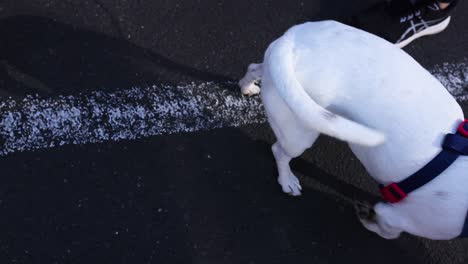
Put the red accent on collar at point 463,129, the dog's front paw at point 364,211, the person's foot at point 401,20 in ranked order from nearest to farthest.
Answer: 1. the red accent on collar at point 463,129
2. the dog's front paw at point 364,211
3. the person's foot at point 401,20

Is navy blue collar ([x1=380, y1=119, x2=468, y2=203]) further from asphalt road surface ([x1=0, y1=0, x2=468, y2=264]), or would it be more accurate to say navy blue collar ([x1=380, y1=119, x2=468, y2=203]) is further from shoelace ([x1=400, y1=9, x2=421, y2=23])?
shoelace ([x1=400, y1=9, x2=421, y2=23])

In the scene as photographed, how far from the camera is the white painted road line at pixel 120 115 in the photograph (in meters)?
2.20

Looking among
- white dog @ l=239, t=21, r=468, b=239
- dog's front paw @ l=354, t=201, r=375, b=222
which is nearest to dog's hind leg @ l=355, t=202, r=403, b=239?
dog's front paw @ l=354, t=201, r=375, b=222

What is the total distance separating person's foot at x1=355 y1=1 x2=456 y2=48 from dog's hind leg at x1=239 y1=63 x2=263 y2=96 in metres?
0.70

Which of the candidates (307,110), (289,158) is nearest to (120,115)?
(289,158)

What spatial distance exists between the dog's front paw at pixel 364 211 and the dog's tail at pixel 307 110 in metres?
0.71

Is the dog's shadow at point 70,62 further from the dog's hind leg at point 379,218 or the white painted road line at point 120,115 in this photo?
the dog's hind leg at point 379,218

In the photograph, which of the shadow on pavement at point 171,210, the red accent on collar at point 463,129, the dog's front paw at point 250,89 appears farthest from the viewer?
the dog's front paw at point 250,89

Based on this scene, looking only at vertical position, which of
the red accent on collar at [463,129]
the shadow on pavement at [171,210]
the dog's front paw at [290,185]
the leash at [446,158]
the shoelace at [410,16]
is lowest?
the shadow on pavement at [171,210]

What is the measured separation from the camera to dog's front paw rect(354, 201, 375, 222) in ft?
7.24

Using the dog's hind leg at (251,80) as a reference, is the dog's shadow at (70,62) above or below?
below

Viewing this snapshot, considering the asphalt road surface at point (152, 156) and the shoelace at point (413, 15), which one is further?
the shoelace at point (413, 15)

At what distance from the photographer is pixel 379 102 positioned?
62.2 inches

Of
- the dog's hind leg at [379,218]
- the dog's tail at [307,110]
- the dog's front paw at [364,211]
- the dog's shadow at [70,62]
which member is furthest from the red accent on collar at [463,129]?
the dog's shadow at [70,62]
